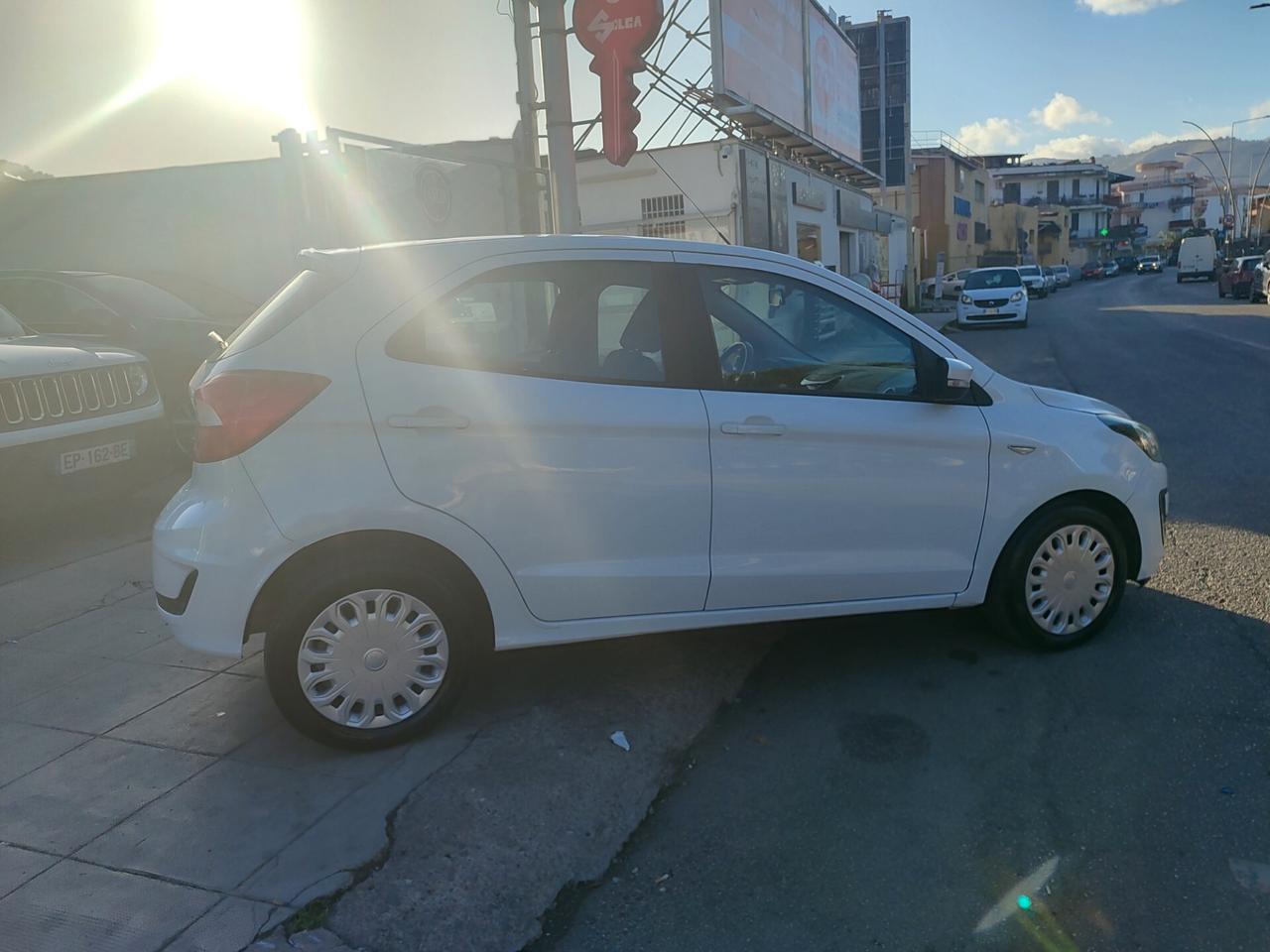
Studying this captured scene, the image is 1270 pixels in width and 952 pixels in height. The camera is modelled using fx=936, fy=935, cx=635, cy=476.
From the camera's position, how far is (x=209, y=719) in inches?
149

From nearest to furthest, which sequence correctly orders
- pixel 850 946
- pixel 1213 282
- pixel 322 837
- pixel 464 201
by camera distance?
pixel 850 946
pixel 322 837
pixel 464 201
pixel 1213 282

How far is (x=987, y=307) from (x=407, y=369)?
79.0 ft

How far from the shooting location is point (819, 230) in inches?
1088

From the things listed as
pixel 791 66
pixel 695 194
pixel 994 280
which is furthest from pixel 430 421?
pixel 994 280

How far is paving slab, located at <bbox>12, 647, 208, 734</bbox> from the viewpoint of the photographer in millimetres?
3822

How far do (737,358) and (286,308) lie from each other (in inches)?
67.0

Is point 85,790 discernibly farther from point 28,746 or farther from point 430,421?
point 430,421

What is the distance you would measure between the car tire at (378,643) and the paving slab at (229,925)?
79cm

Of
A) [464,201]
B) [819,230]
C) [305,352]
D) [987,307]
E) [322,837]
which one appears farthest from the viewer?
[819,230]

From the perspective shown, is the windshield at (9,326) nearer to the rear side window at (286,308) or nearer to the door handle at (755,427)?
the rear side window at (286,308)

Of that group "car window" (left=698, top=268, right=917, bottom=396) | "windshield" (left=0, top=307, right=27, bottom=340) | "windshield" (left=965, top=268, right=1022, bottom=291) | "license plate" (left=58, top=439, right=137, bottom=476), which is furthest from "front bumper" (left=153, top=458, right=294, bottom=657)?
"windshield" (left=965, top=268, right=1022, bottom=291)

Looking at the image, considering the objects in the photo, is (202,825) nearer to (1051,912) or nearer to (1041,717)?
(1051,912)

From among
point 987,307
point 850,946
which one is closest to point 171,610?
point 850,946

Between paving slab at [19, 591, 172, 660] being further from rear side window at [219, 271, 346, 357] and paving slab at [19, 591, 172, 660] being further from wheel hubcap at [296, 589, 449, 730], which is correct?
rear side window at [219, 271, 346, 357]
